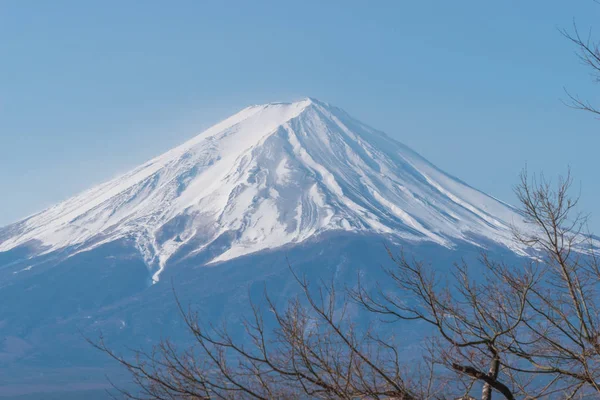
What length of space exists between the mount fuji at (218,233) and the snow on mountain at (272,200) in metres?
0.24

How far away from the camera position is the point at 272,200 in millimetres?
105312

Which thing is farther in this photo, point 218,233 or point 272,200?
point 272,200

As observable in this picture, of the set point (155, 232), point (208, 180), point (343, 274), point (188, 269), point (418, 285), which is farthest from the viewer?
point (208, 180)

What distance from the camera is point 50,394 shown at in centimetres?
6009

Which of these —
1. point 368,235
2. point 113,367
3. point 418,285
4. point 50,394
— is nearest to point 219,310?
point 113,367

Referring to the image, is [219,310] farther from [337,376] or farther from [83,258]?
[337,376]

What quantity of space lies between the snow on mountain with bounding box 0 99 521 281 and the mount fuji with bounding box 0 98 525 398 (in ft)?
0.79

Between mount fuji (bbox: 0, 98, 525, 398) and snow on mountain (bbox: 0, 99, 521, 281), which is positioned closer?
mount fuji (bbox: 0, 98, 525, 398)

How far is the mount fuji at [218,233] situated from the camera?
87688 mm

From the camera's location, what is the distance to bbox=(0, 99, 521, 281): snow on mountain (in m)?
99.3

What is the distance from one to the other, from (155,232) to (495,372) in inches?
3965

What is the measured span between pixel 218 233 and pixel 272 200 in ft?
27.4

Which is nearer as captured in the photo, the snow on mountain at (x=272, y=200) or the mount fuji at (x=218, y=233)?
the mount fuji at (x=218, y=233)

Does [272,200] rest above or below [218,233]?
above
